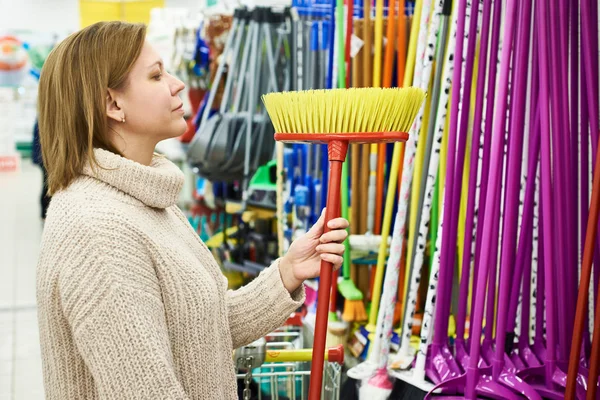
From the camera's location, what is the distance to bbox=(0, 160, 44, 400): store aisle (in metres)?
3.42

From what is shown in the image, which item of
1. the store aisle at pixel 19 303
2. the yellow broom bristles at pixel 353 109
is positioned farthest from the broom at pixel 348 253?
the store aisle at pixel 19 303

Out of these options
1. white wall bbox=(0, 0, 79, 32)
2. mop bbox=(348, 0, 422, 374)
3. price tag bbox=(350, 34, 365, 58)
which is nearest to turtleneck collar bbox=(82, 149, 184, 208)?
mop bbox=(348, 0, 422, 374)

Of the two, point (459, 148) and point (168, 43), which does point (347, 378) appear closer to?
point (459, 148)

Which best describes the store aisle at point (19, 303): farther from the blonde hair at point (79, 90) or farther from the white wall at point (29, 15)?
the white wall at point (29, 15)

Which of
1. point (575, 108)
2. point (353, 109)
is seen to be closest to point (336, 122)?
point (353, 109)

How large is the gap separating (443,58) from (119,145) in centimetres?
122

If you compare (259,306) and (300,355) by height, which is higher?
(259,306)

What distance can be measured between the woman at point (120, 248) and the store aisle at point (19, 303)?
2307mm

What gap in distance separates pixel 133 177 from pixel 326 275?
40 cm

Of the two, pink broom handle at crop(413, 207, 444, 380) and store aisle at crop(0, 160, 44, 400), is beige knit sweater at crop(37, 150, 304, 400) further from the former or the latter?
store aisle at crop(0, 160, 44, 400)

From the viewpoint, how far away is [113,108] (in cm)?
125

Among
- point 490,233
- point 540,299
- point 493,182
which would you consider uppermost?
point 493,182

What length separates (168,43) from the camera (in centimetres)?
456

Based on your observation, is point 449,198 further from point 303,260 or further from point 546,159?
point 303,260
